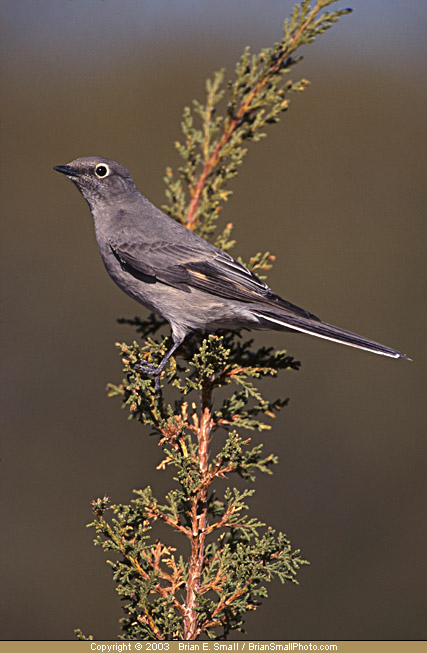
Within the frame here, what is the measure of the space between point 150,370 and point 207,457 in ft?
2.40

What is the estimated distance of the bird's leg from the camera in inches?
143

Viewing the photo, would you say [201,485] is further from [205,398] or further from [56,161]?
[56,161]

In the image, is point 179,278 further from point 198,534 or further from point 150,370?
point 198,534

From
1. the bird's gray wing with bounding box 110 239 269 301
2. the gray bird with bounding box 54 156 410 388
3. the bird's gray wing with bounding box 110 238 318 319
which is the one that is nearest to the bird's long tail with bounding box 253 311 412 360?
the gray bird with bounding box 54 156 410 388

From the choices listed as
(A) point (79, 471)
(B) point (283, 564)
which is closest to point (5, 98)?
(A) point (79, 471)

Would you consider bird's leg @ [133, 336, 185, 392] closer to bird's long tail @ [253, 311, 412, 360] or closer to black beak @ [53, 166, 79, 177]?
bird's long tail @ [253, 311, 412, 360]

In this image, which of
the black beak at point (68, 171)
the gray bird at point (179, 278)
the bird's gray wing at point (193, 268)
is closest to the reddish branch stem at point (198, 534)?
the gray bird at point (179, 278)

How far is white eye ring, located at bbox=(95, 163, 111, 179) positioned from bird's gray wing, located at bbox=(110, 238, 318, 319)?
67 cm

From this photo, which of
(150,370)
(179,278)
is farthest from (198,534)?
(179,278)

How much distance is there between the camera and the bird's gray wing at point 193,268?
412 centimetres

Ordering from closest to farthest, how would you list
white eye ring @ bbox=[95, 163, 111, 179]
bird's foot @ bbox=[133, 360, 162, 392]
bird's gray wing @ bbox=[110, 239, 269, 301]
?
1. bird's foot @ bbox=[133, 360, 162, 392]
2. bird's gray wing @ bbox=[110, 239, 269, 301]
3. white eye ring @ bbox=[95, 163, 111, 179]

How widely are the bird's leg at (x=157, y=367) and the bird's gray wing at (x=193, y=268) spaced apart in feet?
1.47

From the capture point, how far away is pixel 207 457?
11.1ft

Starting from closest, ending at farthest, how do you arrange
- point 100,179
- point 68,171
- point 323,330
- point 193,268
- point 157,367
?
1. point 323,330
2. point 157,367
3. point 193,268
4. point 68,171
5. point 100,179
